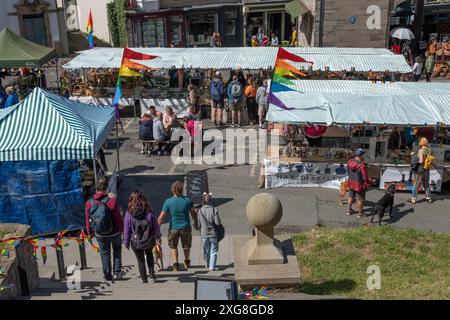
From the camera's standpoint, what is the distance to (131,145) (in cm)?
1744

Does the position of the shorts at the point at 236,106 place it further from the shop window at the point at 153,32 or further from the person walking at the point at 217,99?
the shop window at the point at 153,32

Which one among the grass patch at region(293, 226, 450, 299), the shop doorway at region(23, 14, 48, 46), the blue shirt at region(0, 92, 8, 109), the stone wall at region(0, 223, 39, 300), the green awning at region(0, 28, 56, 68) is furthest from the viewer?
the shop doorway at region(23, 14, 48, 46)

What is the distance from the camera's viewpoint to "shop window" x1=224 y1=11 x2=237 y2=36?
3278 cm

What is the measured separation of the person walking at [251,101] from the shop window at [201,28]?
14.3 m

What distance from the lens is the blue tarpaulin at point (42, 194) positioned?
11.1 m

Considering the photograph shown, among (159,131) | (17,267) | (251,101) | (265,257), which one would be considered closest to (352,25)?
(251,101)

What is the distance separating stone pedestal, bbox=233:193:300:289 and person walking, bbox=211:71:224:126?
12.0 m

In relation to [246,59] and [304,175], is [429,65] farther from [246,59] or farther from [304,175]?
[304,175]

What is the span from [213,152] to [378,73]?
25.1ft

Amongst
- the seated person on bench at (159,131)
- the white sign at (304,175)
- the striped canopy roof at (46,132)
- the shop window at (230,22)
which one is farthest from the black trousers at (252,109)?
the shop window at (230,22)

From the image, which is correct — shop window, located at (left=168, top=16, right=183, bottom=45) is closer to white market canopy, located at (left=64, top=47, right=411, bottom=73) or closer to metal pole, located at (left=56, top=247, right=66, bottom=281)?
white market canopy, located at (left=64, top=47, right=411, bottom=73)

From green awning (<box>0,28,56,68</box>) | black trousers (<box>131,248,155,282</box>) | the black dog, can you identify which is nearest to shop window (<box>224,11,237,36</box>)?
green awning (<box>0,28,56,68</box>)
